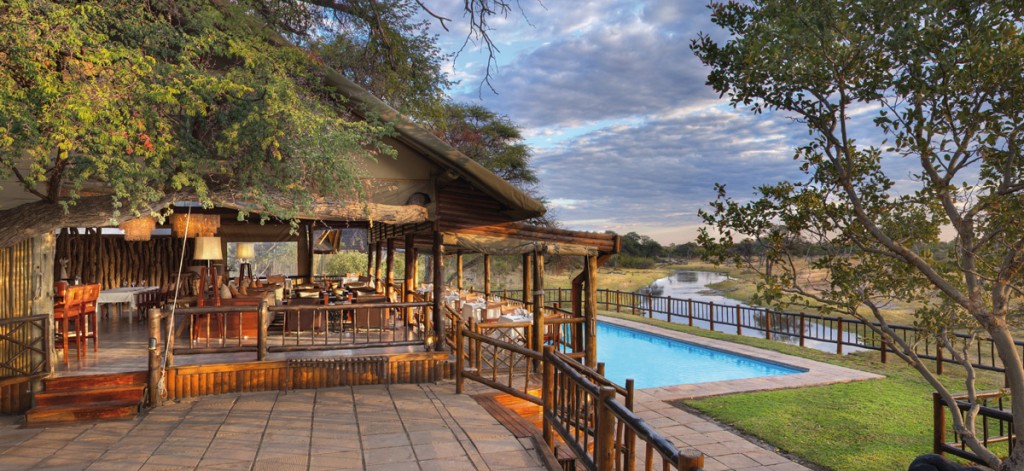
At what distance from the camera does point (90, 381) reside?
21.8 feet

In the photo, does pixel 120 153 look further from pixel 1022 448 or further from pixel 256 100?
pixel 1022 448

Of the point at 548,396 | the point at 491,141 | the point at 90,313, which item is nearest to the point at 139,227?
the point at 90,313

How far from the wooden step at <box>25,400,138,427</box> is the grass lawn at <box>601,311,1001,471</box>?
25.8 ft

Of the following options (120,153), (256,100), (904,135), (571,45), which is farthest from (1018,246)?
(571,45)

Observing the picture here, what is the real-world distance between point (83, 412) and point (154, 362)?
0.83 metres

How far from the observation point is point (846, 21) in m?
4.91

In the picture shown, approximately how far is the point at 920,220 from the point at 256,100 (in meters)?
7.38

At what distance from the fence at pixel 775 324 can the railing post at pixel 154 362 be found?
11.0 m

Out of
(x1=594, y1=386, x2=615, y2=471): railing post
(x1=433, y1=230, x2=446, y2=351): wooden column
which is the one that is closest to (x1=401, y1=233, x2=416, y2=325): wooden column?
(x1=433, y1=230, x2=446, y2=351): wooden column

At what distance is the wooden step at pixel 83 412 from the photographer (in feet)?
20.1

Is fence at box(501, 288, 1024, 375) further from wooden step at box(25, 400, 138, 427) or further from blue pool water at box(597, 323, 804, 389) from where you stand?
wooden step at box(25, 400, 138, 427)

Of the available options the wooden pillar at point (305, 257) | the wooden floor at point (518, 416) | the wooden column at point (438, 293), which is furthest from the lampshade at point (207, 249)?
the wooden pillar at point (305, 257)

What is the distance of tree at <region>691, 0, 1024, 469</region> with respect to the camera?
4.60 metres

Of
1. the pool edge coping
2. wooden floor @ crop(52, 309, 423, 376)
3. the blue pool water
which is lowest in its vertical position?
the blue pool water
